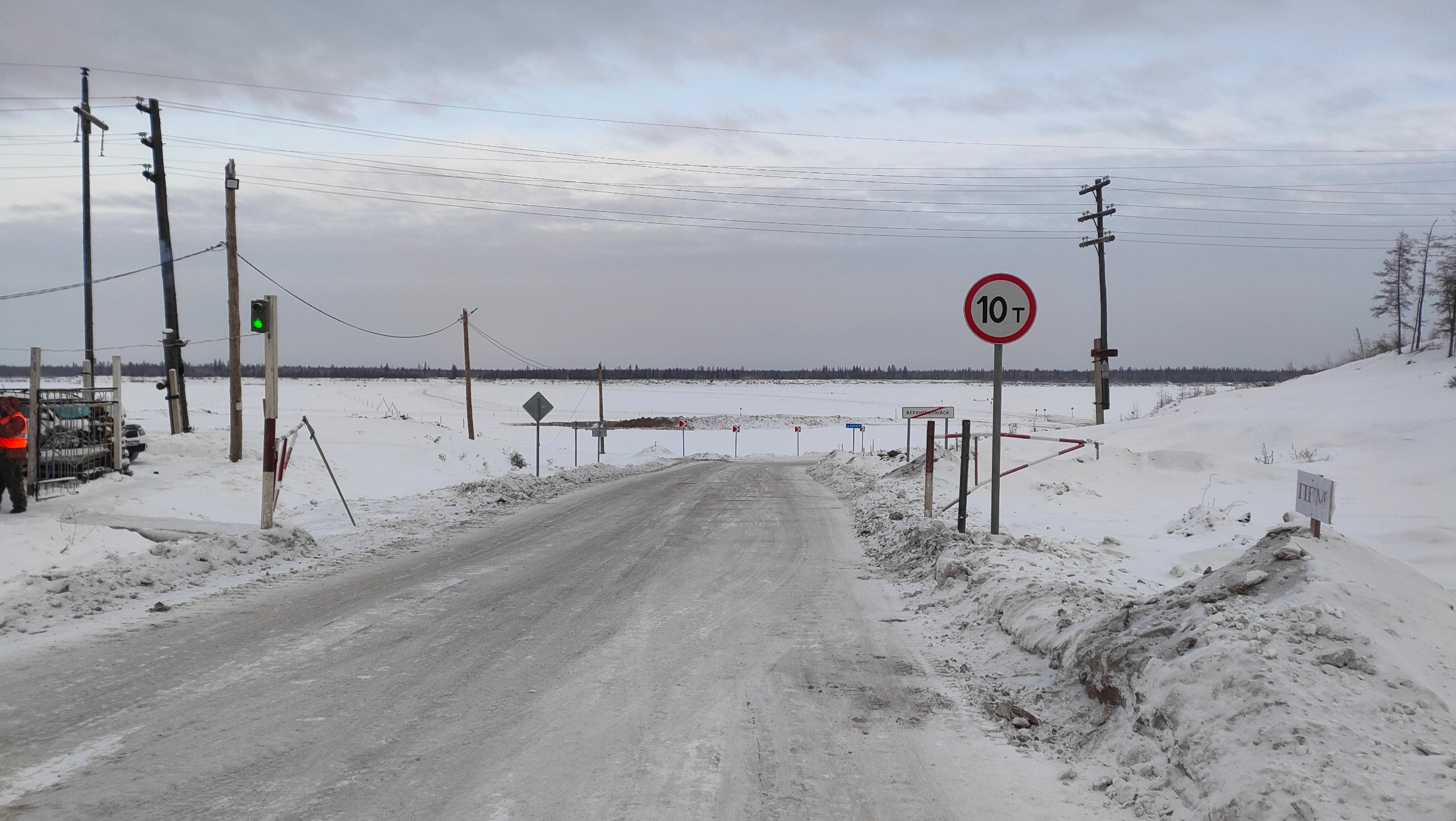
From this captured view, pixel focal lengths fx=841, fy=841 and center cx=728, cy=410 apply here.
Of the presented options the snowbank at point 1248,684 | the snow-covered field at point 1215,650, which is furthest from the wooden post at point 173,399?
the snowbank at point 1248,684

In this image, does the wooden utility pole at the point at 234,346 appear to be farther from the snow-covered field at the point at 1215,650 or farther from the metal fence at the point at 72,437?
the snow-covered field at the point at 1215,650

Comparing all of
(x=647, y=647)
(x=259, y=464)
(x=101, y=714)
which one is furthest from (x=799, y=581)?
(x=259, y=464)

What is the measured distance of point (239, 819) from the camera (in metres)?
3.72

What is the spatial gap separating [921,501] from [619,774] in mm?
12773

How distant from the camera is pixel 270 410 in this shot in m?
13.0

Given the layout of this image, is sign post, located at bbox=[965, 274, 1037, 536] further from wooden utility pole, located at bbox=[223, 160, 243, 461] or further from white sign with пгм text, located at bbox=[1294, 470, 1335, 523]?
Result: wooden utility pole, located at bbox=[223, 160, 243, 461]

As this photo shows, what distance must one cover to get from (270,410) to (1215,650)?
13017 millimetres

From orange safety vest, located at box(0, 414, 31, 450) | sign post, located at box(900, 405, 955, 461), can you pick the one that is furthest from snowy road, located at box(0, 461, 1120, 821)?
sign post, located at box(900, 405, 955, 461)

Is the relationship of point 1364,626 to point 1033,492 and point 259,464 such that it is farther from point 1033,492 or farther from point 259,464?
point 259,464

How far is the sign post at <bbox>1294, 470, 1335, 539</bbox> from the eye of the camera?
5.42 meters

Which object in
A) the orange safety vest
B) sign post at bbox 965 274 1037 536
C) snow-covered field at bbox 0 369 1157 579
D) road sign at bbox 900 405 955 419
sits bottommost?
snow-covered field at bbox 0 369 1157 579

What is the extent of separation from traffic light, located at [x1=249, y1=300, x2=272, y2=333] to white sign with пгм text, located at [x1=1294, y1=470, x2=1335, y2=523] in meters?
13.1

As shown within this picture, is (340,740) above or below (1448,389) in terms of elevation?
below

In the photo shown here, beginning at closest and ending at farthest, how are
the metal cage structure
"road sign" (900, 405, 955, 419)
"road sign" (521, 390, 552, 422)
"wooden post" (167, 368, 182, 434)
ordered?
the metal cage structure
"road sign" (900, 405, 955, 419)
"wooden post" (167, 368, 182, 434)
"road sign" (521, 390, 552, 422)
